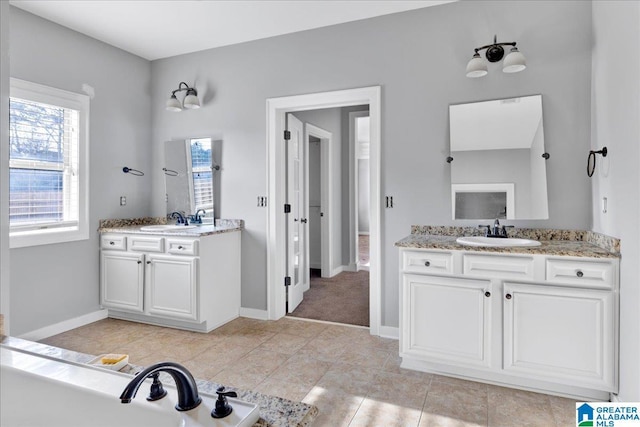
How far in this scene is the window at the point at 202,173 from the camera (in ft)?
12.6

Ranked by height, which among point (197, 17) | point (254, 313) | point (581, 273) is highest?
point (197, 17)

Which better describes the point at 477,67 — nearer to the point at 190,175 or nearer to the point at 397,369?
the point at 397,369

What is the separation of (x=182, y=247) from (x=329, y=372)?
1.64 m

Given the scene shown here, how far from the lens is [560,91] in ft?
8.63

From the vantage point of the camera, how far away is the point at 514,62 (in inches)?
99.9

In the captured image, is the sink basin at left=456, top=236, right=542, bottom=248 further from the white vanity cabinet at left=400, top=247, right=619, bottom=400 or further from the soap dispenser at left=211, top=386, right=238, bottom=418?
the soap dispenser at left=211, top=386, right=238, bottom=418

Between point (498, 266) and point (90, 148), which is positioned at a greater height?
point (90, 148)

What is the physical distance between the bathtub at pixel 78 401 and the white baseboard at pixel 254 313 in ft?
7.86

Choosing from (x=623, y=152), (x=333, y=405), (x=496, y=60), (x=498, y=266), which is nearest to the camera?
(x=623, y=152)

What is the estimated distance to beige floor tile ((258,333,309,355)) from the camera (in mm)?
2928

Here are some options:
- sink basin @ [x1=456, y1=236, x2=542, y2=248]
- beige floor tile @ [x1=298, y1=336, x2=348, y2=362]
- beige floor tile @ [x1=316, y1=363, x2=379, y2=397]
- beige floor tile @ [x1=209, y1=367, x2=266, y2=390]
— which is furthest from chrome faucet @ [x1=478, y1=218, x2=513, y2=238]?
beige floor tile @ [x1=209, y1=367, x2=266, y2=390]

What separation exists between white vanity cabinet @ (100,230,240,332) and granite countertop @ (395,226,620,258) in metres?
1.72

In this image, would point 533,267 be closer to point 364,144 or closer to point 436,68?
point 436,68

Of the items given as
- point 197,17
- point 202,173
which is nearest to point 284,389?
point 202,173
